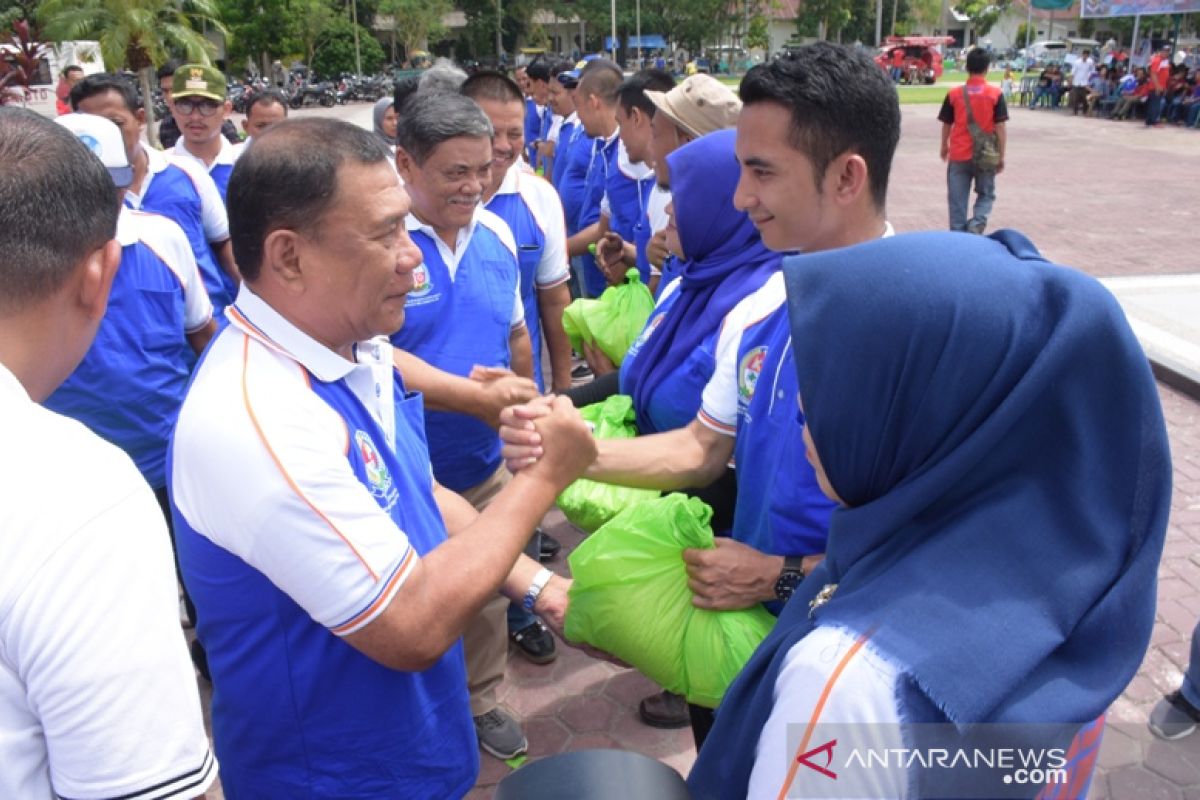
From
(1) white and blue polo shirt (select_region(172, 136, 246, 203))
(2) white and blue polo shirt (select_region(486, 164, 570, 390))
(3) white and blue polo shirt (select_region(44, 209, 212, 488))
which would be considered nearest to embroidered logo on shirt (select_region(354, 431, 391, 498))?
(3) white and blue polo shirt (select_region(44, 209, 212, 488))

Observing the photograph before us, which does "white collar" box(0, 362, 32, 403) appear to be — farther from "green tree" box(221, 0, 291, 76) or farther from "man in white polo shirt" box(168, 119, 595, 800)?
"green tree" box(221, 0, 291, 76)

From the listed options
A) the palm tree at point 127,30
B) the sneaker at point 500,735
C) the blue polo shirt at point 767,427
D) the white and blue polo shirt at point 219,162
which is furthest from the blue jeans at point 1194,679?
the palm tree at point 127,30

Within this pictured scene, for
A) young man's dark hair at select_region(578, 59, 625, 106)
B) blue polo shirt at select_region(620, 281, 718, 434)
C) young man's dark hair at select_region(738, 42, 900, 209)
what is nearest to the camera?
young man's dark hair at select_region(738, 42, 900, 209)

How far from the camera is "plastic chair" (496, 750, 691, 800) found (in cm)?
123

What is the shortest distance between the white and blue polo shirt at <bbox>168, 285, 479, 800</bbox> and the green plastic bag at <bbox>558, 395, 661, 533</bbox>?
2.14ft

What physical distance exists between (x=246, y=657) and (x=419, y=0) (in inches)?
2275

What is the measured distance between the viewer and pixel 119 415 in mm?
3398

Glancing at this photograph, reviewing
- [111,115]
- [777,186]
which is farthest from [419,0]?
[777,186]

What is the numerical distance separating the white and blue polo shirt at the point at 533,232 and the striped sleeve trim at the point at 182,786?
3071 millimetres

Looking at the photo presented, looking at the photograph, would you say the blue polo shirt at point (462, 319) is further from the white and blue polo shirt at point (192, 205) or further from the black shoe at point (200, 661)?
the white and blue polo shirt at point (192, 205)

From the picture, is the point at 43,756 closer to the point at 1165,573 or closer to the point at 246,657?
the point at 246,657

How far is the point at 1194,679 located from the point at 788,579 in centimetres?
217

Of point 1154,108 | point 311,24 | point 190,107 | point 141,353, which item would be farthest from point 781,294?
point 311,24

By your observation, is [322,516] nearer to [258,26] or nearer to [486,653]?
[486,653]
